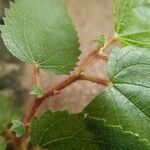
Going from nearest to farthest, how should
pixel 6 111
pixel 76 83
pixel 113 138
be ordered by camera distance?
1. pixel 113 138
2. pixel 6 111
3. pixel 76 83

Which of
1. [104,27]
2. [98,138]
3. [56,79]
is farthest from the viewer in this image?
[104,27]

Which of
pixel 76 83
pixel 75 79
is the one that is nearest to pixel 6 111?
pixel 76 83

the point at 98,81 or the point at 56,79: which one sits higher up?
the point at 56,79

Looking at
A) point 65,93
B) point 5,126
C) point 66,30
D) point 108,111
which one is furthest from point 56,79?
point 108,111

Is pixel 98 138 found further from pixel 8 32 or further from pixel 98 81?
pixel 8 32

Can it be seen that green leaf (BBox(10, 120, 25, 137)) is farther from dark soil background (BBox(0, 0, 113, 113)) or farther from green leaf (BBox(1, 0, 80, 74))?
dark soil background (BBox(0, 0, 113, 113))

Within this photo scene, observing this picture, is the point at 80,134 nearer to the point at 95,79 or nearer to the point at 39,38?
the point at 95,79

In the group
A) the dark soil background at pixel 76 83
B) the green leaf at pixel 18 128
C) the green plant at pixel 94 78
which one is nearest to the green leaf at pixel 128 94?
the green plant at pixel 94 78
